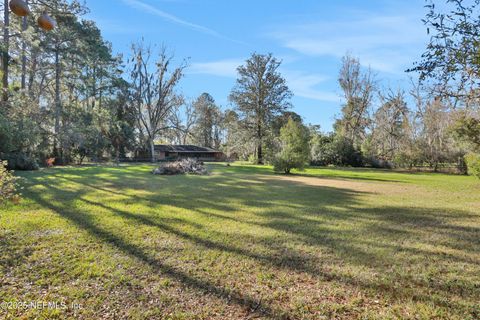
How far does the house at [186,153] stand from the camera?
133ft

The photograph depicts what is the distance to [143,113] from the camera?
113 ft

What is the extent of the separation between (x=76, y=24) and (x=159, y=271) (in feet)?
90.3

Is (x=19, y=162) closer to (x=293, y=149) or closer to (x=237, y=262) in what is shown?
(x=293, y=149)

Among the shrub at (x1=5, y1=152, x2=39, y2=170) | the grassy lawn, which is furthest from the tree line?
the grassy lawn

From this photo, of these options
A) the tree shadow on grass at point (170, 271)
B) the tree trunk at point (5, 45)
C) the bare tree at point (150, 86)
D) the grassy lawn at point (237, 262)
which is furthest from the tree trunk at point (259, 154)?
the tree shadow on grass at point (170, 271)

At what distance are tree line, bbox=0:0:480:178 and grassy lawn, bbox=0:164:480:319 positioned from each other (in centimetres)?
907

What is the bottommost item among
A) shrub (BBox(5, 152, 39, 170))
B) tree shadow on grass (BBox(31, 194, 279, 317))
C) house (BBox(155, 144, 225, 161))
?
tree shadow on grass (BBox(31, 194, 279, 317))

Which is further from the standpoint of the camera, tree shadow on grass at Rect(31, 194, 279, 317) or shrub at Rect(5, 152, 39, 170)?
shrub at Rect(5, 152, 39, 170)

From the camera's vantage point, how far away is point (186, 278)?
9.66 ft

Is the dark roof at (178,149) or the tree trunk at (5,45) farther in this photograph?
the dark roof at (178,149)

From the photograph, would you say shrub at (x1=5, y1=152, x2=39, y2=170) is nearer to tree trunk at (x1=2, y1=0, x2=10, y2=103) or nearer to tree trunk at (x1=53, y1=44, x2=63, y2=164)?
tree trunk at (x1=2, y1=0, x2=10, y2=103)

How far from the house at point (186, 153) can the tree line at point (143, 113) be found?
17.5 feet

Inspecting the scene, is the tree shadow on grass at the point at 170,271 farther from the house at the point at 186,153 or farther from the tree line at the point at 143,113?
the house at the point at 186,153

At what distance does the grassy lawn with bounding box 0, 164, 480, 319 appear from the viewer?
8.02ft
